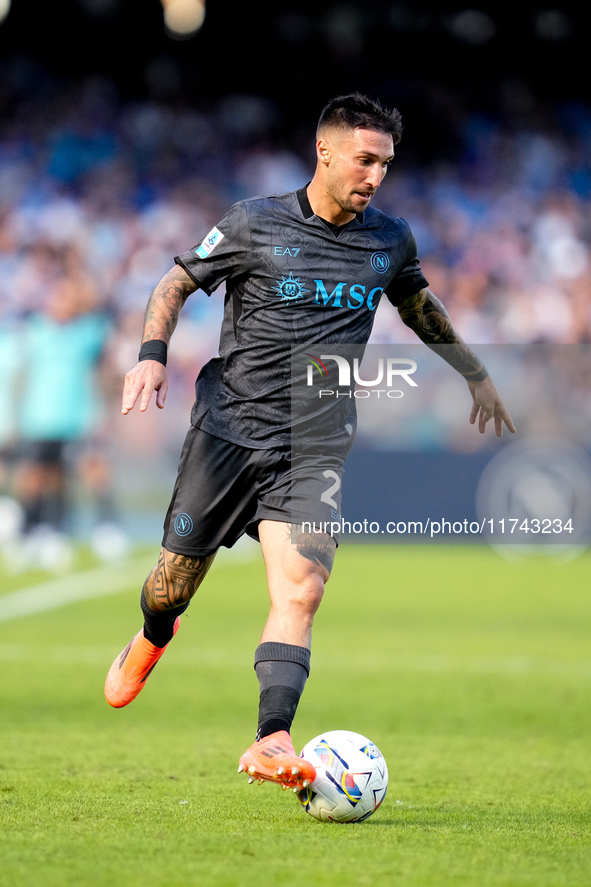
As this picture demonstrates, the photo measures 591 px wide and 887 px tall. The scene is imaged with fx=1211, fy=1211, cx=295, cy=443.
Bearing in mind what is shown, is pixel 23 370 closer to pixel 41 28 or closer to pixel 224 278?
pixel 41 28

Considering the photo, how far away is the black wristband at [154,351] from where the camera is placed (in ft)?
13.1

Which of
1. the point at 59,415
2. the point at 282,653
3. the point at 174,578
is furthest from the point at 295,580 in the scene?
the point at 59,415

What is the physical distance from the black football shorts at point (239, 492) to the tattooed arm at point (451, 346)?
729mm

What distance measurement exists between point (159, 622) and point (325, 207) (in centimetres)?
169

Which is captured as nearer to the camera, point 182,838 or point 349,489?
point 182,838

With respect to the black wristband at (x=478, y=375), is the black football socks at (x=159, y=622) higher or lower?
lower

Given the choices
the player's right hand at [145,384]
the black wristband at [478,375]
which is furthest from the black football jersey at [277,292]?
the black wristband at [478,375]

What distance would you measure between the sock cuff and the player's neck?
1.50 meters

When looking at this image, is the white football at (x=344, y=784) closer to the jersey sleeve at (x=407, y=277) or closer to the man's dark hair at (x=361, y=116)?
the jersey sleeve at (x=407, y=277)

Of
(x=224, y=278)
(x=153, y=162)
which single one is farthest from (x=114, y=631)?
(x=153, y=162)

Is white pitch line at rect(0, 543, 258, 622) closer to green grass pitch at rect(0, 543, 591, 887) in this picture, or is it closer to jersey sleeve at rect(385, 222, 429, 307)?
green grass pitch at rect(0, 543, 591, 887)

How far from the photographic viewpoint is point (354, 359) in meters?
4.31

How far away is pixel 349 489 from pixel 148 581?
29.5 ft

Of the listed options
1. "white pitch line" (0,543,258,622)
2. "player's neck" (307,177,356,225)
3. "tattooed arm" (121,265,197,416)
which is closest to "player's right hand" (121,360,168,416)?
"tattooed arm" (121,265,197,416)
